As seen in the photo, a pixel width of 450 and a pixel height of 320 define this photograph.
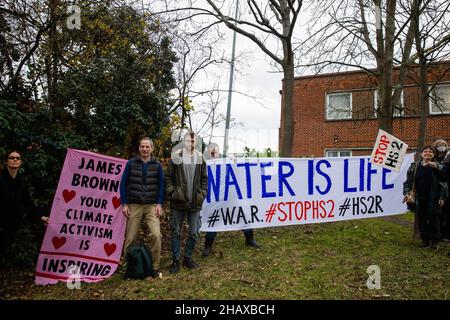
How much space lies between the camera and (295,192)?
6.27 metres

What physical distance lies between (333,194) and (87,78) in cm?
511

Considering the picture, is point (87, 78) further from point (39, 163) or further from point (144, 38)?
point (144, 38)

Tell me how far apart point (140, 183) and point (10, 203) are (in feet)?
5.18

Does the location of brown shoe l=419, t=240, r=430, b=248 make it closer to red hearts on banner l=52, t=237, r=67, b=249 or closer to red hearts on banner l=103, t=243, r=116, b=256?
red hearts on banner l=103, t=243, r=116, b=256

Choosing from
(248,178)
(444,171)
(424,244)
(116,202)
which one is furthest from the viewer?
(248,178)

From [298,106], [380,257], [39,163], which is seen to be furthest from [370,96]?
[39,163]

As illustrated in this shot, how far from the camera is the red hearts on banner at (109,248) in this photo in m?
5.00

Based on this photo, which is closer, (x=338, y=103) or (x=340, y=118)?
(x=340, y=118)

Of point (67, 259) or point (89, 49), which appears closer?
point (67, 259)

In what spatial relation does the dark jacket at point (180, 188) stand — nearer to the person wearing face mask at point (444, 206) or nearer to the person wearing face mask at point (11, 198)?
the person wearing face mask at point (11, 198)

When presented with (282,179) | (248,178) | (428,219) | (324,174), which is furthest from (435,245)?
(248,178)

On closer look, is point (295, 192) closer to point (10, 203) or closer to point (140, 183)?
point (140, 183)

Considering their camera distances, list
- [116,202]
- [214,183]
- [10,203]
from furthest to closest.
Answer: [214,183] → [116,202] → [10,203]
